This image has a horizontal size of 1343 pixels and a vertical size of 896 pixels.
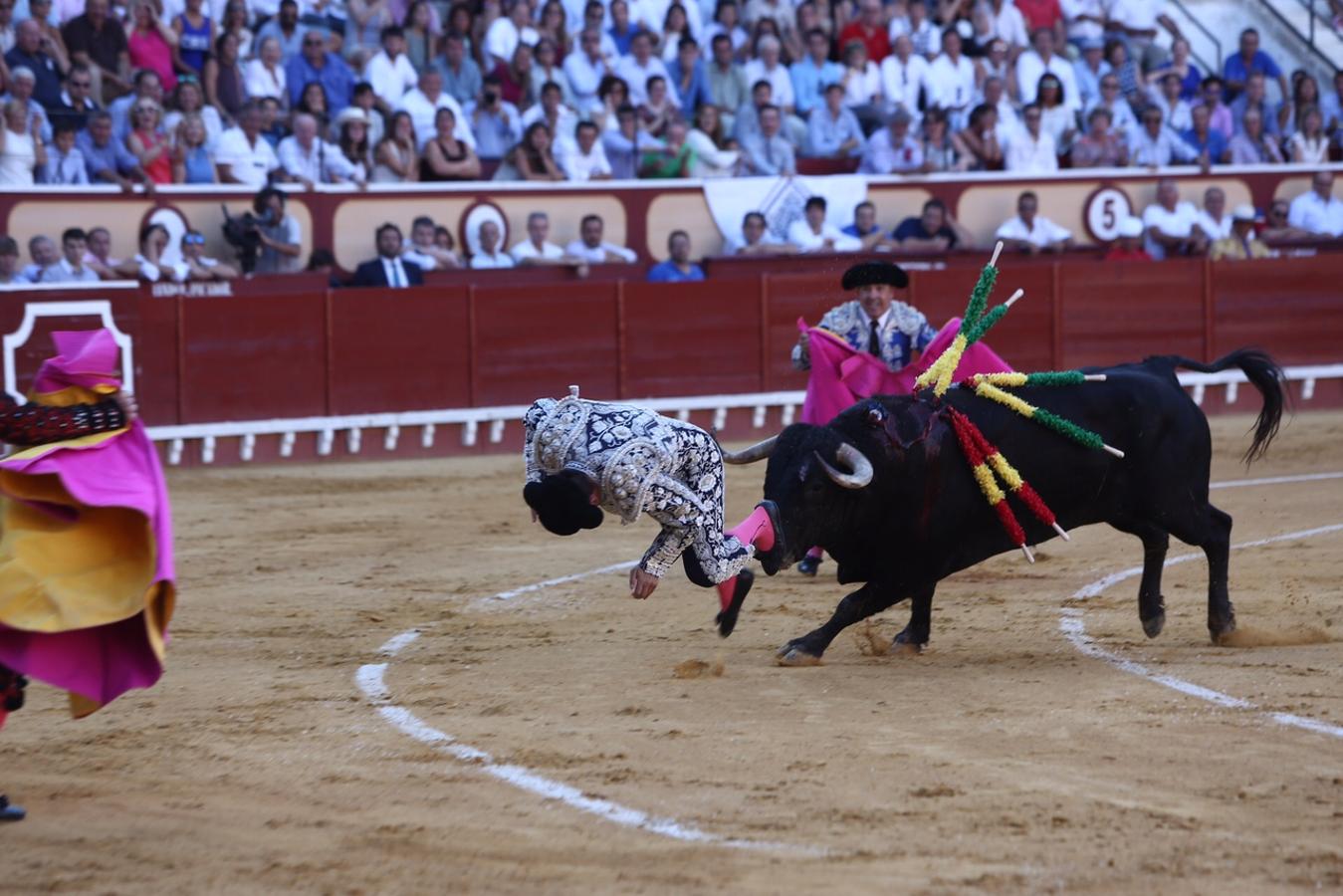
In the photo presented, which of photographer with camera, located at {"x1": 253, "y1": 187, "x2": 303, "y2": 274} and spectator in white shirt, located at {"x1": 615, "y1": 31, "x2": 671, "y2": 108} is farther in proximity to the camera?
spectator in white shirt, located at {"x1": 615, "y1": 31, "x2": 671, "y2": 108}

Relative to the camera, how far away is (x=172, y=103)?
39.1 ft

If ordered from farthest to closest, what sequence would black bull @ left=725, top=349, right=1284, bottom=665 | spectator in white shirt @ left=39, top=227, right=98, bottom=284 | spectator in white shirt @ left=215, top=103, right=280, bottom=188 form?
spectator in white shirt @ left=215, top=103, right=280, bottom=188, spectator in white shirt @ left=39, top=227, right=98, bottom=284, black bull @ left=725, top=349, right=1284, bottom=665

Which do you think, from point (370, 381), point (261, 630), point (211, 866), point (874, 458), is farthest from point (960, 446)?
point (370, 381)

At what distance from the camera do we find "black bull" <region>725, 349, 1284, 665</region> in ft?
18.7

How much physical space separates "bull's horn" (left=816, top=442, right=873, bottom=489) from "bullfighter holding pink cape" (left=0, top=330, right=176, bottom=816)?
208cm

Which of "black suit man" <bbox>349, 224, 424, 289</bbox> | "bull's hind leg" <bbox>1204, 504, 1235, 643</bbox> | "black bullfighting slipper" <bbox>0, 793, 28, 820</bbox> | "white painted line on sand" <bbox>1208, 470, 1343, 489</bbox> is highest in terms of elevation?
"black suit man" <bbox>349, 224, 424, 289</bbox>

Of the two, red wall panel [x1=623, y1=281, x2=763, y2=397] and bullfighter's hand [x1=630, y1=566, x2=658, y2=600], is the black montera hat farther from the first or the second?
red wall panel [x1=623, y1=281, x2=763, y2=397]

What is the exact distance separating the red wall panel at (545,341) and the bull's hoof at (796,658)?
23.0 feet

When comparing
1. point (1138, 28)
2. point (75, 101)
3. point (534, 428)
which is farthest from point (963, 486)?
point (1138, 28)

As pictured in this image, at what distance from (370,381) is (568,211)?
198cm

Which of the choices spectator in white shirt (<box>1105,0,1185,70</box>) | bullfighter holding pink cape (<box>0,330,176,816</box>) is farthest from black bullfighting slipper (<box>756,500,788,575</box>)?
spectator in white shirt (<box>1105,0,1185,70</box>)

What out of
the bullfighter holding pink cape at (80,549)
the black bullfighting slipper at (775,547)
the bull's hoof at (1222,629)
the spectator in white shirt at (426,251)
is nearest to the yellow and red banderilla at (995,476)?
the bull's hoof at (1222,629)

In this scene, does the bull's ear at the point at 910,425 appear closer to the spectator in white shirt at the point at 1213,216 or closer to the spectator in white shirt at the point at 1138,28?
the spectator in white shirt at the point at 1213,216

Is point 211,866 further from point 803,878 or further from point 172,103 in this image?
point 172,103
